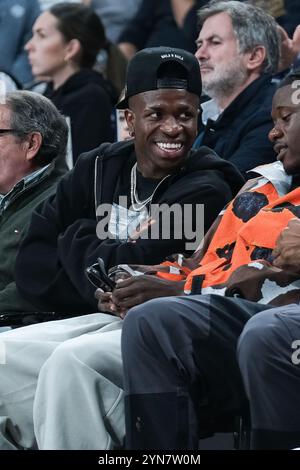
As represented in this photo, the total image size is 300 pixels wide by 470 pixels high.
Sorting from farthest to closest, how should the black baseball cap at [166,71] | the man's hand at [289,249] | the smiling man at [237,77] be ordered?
the smiling man at [237,77] → the black baseball cap at [166,71] → the man's hand at [289,249]

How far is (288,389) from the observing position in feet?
11.7

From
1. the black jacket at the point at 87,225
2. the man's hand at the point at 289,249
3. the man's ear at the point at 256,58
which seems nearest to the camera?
the man's hand at the point at 289,249

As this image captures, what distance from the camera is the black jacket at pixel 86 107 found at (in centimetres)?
662

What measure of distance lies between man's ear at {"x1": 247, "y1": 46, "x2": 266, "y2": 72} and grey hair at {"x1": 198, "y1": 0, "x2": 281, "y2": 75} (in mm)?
18

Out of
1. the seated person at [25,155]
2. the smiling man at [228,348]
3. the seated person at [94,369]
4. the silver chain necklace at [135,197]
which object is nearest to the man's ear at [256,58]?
the seated person at [25,155]

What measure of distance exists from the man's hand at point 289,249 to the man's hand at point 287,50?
2.30m

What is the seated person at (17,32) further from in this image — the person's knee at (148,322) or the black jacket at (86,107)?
the person's knee at (148,322)

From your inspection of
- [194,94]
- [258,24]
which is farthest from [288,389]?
[258,24]

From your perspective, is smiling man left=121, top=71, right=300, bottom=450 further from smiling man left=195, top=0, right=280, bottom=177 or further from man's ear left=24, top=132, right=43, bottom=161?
man's ear left=24, top=132, right=43, bottom=161

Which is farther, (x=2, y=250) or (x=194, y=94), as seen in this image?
(x=2, y=250)

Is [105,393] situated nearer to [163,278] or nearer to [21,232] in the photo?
[163,278]

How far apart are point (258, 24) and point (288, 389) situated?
2782mm

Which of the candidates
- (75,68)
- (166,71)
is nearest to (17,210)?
(166,71)
